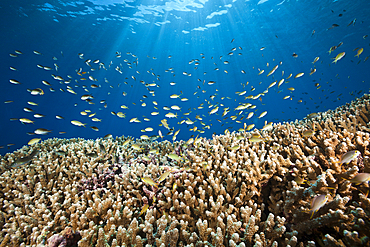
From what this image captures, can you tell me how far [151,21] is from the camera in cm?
2805

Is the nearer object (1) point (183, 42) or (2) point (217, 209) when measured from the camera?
(2) point (217, 209)

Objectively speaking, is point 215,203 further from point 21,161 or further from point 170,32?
point 170,32

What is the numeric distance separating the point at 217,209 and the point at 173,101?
240ft

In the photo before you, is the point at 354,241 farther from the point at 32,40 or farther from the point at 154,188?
the point at 32,40

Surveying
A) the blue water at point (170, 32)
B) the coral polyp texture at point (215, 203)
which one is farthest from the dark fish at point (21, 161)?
the blue water at point (170, 32)

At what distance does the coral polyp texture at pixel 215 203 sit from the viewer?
1.80 metres

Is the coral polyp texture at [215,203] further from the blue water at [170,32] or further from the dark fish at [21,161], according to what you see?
the blue water at [170,32]

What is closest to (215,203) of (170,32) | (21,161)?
(21,161)

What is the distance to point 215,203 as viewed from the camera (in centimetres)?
253

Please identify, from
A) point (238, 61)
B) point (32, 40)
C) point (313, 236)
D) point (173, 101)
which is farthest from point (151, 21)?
point (173, 101)

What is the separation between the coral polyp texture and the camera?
71.1 inches

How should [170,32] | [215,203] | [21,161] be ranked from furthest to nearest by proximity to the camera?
[170,32] → [21,161] → [215,203]

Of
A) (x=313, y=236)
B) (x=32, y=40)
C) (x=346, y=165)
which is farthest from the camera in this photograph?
(x=32, y=40)

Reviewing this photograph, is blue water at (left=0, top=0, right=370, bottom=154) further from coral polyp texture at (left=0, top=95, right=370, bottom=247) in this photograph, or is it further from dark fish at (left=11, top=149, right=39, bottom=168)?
dark fish at (left=11, top=149, right=39, bottom=168)
